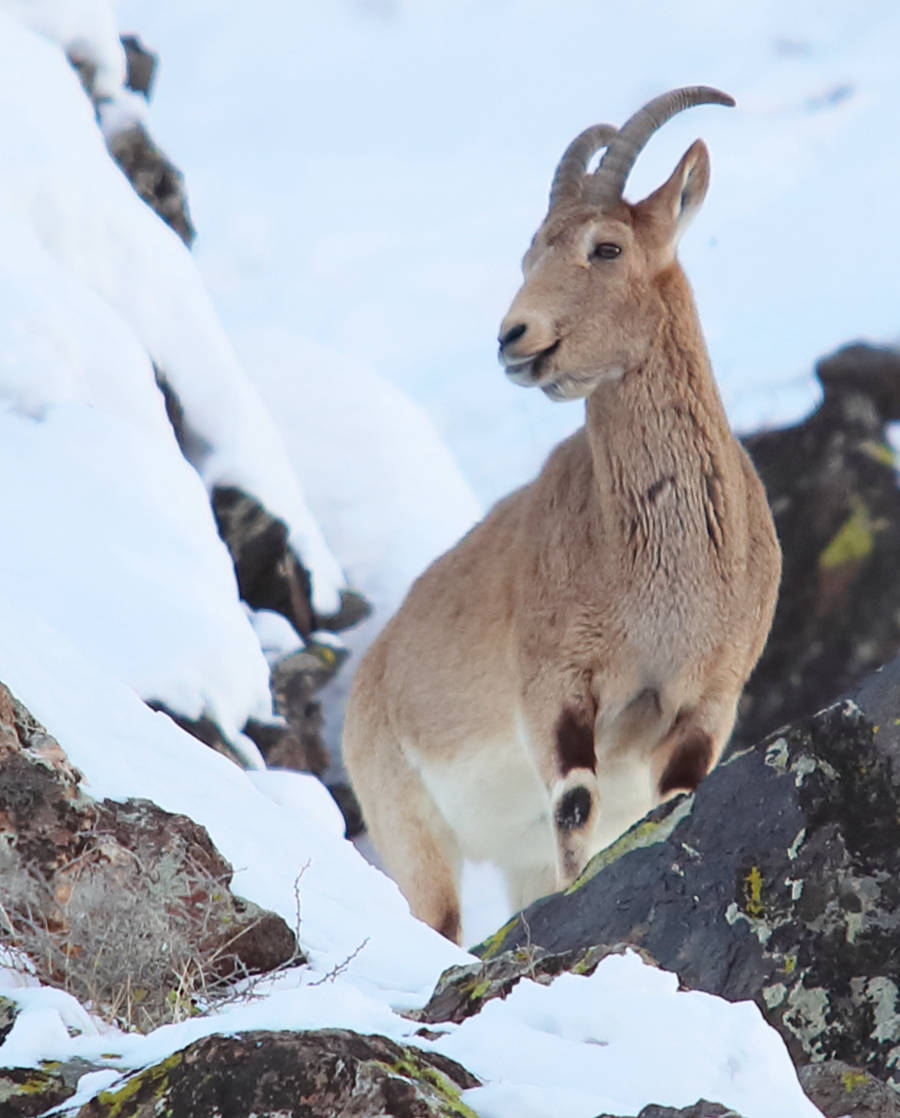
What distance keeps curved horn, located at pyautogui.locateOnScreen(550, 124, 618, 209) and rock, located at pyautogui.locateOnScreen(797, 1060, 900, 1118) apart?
4311 mm

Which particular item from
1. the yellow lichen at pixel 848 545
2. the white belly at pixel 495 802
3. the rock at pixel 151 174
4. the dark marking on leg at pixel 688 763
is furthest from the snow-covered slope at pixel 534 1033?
the yellow lichen at pixel 848 545

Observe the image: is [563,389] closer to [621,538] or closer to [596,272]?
[596,272]

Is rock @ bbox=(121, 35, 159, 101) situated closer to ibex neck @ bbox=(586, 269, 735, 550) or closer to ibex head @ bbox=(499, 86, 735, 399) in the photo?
ibex head @ bbox=(499, 86, 735, 399)

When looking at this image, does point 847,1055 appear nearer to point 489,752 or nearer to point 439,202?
point 489,752

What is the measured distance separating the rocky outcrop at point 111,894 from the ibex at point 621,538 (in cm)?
266

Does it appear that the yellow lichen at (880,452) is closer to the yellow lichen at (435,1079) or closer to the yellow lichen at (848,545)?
the yellow lichen at (848,545)

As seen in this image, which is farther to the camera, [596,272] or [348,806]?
[348,806]

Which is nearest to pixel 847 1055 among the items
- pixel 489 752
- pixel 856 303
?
pixel 489 752

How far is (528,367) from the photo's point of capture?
21.3 ft

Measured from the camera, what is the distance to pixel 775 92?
34531mm

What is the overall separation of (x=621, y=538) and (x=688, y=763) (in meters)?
0.81

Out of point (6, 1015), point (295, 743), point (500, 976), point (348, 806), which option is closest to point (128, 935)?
point (6, 1015)

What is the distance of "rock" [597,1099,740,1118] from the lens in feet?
8.70

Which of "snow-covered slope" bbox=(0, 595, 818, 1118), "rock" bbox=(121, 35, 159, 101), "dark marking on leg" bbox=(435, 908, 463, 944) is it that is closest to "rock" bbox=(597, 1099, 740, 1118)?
"snow-covered slope" bbox=(0, 595, 818, 1118)
